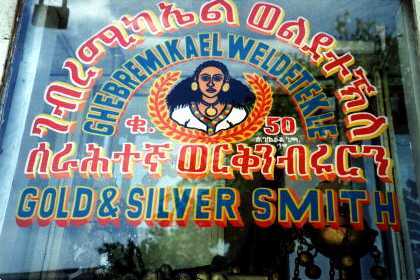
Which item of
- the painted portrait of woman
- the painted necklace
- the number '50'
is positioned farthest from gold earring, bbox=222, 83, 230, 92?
the number '50'

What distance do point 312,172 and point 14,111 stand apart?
204 centimetres

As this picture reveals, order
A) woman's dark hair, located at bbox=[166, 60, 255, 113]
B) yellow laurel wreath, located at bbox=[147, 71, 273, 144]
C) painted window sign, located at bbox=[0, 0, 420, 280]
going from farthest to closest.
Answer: woman's dark hair, located at bbox=[166, 60, 255, 113] → yellow laurel wreath, located at bbox=[147, 71, 273, 144] → painted window sign, located at bbox=[0, 0, 420, 280]

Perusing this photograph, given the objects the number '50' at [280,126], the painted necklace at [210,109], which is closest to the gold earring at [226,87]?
the painted necklace at [210,109]

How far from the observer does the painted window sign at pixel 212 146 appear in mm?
2805

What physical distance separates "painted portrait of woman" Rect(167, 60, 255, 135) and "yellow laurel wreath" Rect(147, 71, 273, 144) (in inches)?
1.4

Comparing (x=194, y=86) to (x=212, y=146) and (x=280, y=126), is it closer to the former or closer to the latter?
(x=212, y=146)

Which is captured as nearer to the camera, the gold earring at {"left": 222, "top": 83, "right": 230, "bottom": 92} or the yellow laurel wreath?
the yellow laurel wreath

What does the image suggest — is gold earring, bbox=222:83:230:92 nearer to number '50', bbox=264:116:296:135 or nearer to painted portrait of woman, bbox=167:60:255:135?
painted portrait of woman, bbox=167:60:255:135

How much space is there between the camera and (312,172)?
2.92m

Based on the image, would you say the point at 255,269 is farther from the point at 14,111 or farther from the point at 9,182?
the point at 14,111

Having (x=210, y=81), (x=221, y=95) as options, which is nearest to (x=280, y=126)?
(x=221, y=95)

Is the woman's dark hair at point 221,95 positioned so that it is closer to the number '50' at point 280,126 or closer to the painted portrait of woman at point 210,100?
the painted portrait of woman at point 210,100

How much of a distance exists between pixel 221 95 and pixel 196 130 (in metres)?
0.34

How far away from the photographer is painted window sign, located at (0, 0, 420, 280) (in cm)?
280
